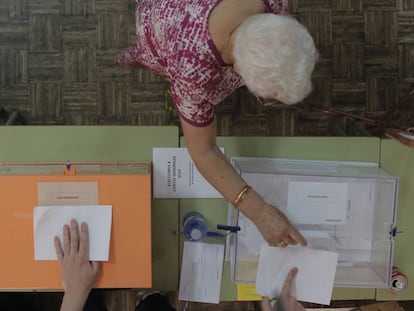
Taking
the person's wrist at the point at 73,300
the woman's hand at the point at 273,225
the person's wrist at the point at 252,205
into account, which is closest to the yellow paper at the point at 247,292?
the woman's hand at the point at 273,225

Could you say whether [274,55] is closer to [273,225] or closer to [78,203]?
[273,225]

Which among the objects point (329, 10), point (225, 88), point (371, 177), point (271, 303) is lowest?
point (271, 303)

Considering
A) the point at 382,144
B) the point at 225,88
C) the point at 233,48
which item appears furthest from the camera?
the point at 382,144

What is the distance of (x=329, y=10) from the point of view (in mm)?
2088

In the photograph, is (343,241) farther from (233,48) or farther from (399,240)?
(233,48)

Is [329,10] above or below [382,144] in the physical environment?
above

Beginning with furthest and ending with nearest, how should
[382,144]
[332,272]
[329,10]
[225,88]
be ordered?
[329,10] → [382,144] → [332,272] → [225,88]

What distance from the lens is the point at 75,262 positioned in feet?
4.21

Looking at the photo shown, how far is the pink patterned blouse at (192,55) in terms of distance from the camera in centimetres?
94

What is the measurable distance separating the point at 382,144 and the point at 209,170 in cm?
63

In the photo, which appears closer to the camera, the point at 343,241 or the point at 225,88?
the point at 225,88

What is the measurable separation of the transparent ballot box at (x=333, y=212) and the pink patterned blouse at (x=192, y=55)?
37 centimetres

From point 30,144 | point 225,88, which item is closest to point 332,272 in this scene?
point 225,88

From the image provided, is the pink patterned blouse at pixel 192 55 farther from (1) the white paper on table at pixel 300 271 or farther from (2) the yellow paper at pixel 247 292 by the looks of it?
(2) the yellow paper at pixel 247 292
